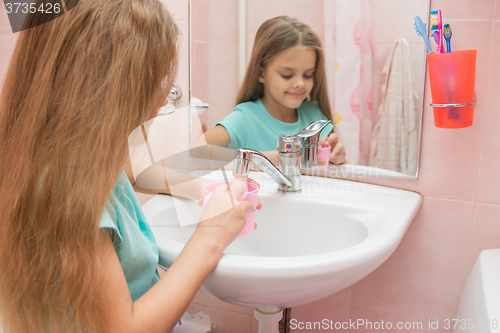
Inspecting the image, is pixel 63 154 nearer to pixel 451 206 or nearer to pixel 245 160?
pixel 245 160

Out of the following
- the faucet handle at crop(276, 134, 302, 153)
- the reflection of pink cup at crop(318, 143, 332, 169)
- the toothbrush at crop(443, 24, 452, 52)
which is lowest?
the reflection of pink cup at crop(318, 143, 332, 169)

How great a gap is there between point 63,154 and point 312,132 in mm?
543

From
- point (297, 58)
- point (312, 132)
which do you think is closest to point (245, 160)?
point (312, 132)

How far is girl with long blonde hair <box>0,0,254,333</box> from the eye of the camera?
46 cm

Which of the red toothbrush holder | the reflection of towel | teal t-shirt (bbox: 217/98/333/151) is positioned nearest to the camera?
the red toothbrush holder

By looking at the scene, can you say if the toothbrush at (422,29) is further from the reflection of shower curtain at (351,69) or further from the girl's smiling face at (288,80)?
the girl's smiling face at (288,80)

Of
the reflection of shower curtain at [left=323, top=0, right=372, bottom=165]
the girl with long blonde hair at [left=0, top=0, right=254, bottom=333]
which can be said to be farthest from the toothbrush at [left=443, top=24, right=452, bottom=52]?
the girl with long blonde hair at [left=0, top=0, right=254, bottom=333]

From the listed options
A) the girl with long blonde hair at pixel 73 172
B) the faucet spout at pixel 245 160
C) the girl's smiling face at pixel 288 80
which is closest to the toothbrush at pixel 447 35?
the girl's smiling face at pixel 288 80

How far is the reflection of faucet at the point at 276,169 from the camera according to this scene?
72 cm

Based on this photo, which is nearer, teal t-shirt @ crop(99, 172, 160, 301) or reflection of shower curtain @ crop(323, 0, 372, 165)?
teal t-shirt @ crop(99, 172, 160, 301)

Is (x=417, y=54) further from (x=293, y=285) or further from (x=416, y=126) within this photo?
(x=293, y=285)

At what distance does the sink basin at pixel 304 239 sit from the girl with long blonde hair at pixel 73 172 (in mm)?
90

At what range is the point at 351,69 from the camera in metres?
0.86

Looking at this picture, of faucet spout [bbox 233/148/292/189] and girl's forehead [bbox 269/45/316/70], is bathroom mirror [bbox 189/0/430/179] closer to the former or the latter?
girl's forehead [bbox 269/45/316/70]
